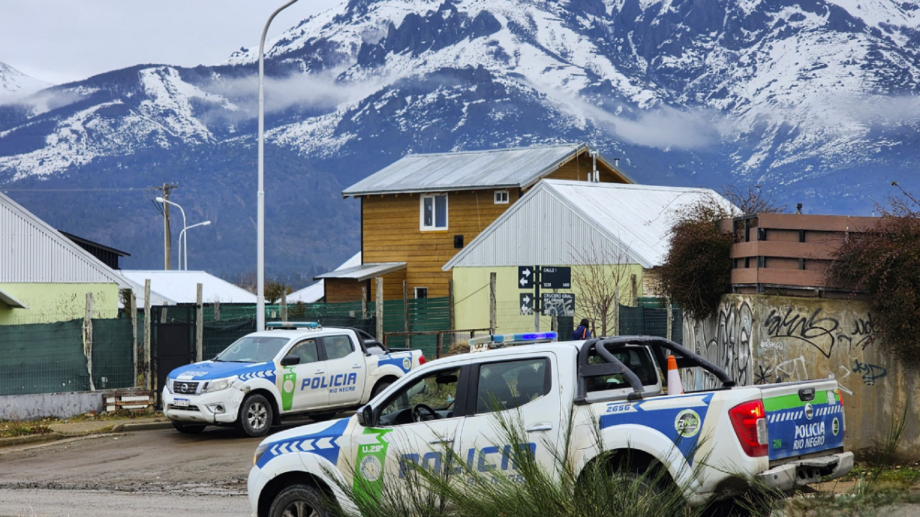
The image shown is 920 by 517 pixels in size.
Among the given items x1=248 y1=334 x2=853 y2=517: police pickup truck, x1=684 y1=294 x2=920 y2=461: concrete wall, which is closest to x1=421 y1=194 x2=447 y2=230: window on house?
x1=684 y1=294 x2=920 y2=461: concrete wall

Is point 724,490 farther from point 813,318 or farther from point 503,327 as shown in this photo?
point 503,327

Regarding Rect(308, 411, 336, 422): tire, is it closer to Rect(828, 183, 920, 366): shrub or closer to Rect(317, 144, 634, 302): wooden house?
Rect(828, 183, 920, 366): shrub

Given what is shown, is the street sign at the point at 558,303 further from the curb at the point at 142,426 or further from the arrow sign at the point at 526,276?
the curb at the point at 142,426

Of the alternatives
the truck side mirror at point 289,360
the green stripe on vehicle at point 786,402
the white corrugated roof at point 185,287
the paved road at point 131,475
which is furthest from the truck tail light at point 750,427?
the white corrugated roof at point 185,287

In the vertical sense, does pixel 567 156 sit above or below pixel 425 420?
above

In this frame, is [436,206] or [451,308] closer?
[451,308]

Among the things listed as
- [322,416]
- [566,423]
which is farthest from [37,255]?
[566,423]

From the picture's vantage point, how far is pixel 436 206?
144 feet

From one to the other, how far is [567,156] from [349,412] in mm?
25734

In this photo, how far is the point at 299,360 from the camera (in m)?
17.3

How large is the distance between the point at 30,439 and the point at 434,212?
27.1m

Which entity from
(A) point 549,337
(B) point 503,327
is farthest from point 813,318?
(B) point 503,327

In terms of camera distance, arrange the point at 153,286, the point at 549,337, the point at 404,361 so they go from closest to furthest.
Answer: the point at 549,337, the point at 404,361, the point at 153,286

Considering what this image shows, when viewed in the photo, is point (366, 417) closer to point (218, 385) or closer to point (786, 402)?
point (786, 402)
